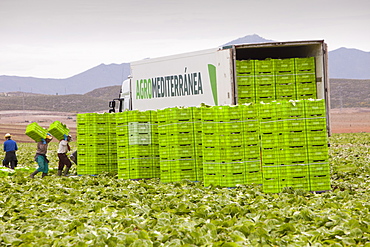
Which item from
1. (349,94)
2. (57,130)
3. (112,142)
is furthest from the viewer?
(349,94)

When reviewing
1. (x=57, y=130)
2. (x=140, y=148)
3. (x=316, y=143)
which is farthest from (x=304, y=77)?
(x=57, y=130)

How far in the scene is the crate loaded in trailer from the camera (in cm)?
1348

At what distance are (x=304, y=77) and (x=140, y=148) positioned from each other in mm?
5605

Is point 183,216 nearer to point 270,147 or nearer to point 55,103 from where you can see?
point 270,147

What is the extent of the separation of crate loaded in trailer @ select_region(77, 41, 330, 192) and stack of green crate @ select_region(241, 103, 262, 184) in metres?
0.03

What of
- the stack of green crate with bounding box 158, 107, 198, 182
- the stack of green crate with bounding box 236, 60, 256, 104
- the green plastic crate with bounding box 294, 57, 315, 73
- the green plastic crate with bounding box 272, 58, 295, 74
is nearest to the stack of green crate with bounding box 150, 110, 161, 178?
the stack of green crate with bounding box 158, 107, 198, 182

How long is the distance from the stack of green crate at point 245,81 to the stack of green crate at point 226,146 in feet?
8.10

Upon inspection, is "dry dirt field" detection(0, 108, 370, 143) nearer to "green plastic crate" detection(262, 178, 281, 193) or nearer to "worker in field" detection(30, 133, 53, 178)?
"worker in field" detection(30, 133, 53, 178)

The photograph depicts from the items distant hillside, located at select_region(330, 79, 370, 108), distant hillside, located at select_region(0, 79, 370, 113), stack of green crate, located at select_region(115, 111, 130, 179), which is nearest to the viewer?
stack of green crate, located at select_region(115, 111, 130, 179)

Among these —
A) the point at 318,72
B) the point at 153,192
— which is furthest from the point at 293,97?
the point at 153,192

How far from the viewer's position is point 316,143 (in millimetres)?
13484

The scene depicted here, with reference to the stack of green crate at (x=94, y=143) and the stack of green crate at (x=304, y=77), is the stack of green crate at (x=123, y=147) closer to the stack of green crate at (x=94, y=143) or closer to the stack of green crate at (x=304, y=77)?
the stack of green crate at (x=94, y=143)

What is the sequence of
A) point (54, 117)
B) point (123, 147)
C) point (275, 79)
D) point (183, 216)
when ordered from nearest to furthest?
point (183, 216)
point (275, 79)
point (123, 147)
point (54, 117)

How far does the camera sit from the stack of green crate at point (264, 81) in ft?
57.0
